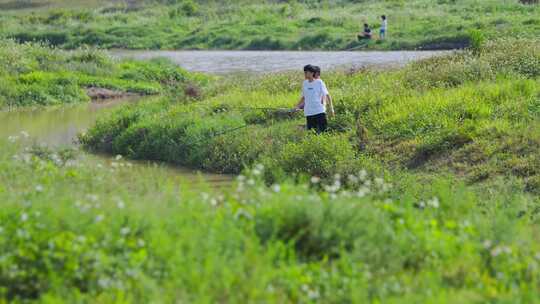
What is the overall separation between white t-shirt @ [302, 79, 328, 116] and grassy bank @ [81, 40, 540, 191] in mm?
481

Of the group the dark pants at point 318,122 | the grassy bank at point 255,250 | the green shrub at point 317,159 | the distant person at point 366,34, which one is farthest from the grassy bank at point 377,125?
the distant person at point 366,34

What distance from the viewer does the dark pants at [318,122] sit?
17125 mm

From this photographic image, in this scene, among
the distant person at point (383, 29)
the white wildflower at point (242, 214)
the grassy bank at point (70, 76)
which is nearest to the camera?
the white wildflower at point (242, 214)

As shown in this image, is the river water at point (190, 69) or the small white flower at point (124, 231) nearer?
the small white flower at point (124, 231)

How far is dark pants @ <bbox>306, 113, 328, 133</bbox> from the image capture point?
17.1 metres

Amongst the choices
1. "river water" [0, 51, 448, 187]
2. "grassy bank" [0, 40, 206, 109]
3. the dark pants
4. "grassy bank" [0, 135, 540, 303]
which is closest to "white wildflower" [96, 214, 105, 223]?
"grassy bank" [0, 135, 540, 303]

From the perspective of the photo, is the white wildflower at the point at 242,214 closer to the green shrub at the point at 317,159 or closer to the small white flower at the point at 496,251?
the small white flower at the point at 496,251

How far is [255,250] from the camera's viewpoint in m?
8.38

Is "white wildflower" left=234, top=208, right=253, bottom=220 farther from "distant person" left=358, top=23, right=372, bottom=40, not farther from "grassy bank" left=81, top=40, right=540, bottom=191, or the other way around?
"distant person" left=358, top=23, right=372, bottom=40

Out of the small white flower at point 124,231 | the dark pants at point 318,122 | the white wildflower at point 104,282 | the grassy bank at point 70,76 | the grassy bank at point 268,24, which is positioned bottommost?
the grassy bank at point 268,24

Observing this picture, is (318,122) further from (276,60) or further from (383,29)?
(383,29)

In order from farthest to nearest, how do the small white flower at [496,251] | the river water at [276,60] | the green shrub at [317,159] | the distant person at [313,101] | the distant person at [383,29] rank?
1. the distant person at [383,29]
2. the river water at [276,60]
3. the distant person at [313,101]
4. the green shrub at [317,159]
5. the small white flower at [496,251]

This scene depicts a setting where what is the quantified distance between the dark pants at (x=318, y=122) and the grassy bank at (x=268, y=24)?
60.0 ft

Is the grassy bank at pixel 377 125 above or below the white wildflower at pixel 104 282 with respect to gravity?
below
